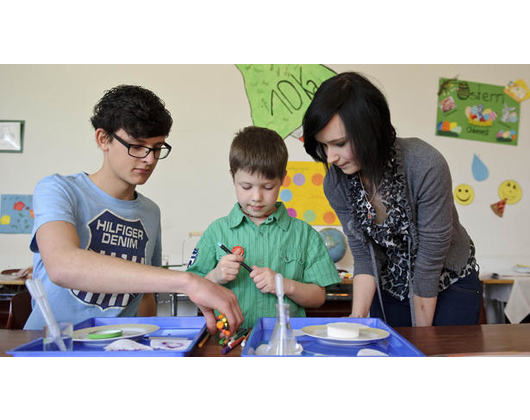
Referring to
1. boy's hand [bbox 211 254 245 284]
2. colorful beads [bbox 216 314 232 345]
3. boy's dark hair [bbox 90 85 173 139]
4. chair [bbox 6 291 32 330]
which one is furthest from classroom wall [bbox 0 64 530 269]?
colorful beads [bbox 216 314 232 345]

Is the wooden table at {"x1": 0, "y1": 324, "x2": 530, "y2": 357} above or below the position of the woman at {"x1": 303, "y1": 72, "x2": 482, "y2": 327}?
below

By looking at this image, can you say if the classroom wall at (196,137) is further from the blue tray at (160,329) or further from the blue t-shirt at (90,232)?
the blue tray at (160,329)

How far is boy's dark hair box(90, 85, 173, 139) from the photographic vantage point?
124 centimetres

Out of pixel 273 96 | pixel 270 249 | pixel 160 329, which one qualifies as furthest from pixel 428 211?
pixel 273 96

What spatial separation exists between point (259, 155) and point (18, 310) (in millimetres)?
901

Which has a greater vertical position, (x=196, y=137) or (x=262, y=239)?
(x=196, y=137)

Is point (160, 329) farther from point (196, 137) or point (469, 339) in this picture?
point (196, 137)

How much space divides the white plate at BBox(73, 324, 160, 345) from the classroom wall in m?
2.40

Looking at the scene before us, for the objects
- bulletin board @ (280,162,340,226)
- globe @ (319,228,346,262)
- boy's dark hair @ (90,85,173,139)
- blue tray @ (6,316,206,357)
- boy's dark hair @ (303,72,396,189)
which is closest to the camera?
blue tray @ (6,316,206,357)

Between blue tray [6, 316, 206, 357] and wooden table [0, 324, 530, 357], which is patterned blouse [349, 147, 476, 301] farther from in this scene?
blue tray [6, 316, 206, 357]

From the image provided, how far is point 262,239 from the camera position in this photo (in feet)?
4.58

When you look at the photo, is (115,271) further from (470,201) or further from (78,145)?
(470,201)

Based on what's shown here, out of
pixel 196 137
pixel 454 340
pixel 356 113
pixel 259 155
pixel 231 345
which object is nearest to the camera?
pixel 231 345
